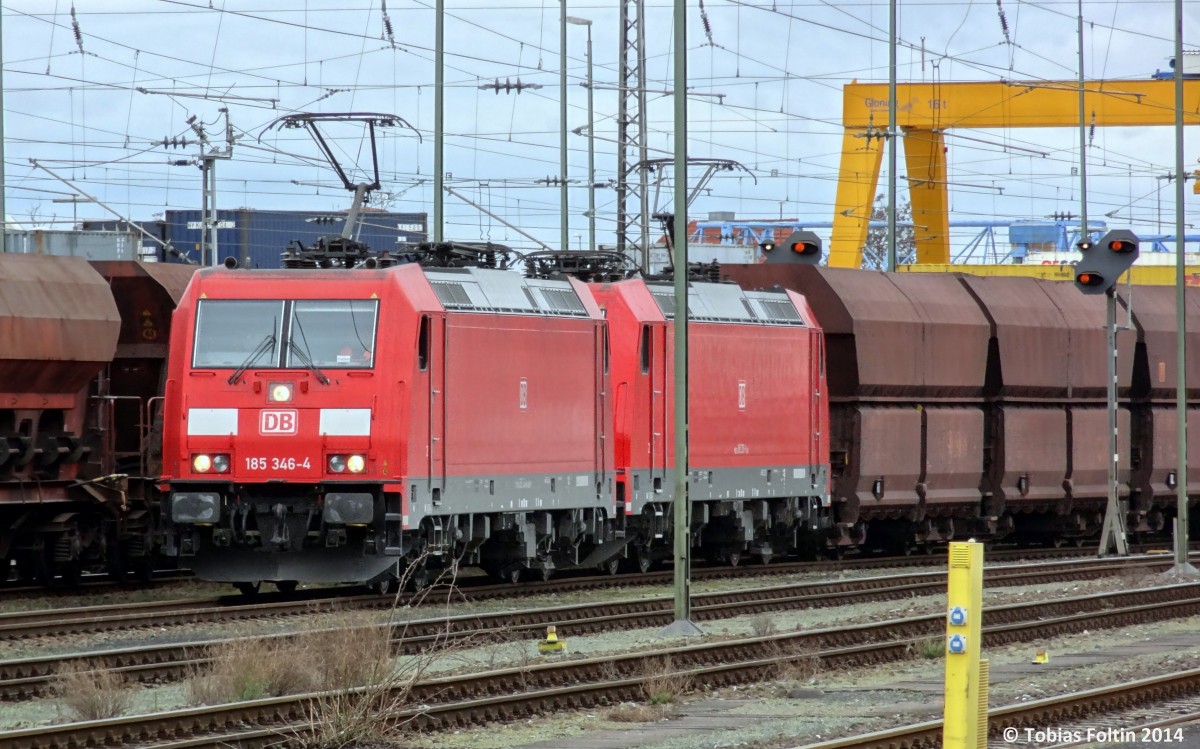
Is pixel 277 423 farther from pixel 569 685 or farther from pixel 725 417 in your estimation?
pixel 725 417

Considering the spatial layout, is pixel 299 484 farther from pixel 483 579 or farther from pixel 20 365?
pixel 483 579

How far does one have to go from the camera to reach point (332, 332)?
2136 cm

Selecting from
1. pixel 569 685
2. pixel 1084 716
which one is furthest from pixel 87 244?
pixel 1084 716

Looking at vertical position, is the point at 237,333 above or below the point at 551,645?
above

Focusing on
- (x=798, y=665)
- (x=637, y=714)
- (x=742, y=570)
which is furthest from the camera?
(x=742, y=570)

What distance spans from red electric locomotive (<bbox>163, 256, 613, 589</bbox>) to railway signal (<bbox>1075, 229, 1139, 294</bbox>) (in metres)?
10.3

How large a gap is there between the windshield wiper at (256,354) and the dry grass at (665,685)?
7.14 meters

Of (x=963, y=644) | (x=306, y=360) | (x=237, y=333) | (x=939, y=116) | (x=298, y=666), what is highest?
(x=939, y=116)

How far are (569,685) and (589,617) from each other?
18.1 ft

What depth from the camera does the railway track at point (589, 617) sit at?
52.3ft

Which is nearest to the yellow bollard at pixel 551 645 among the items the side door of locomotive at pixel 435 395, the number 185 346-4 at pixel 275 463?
the side door of locomotive at pixel 435 395

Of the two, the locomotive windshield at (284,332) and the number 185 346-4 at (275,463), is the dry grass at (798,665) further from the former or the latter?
the locomotive windshield at (284,332)

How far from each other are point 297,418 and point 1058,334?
16.9 meters

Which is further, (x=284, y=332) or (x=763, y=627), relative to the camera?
(x=284, y=332)
